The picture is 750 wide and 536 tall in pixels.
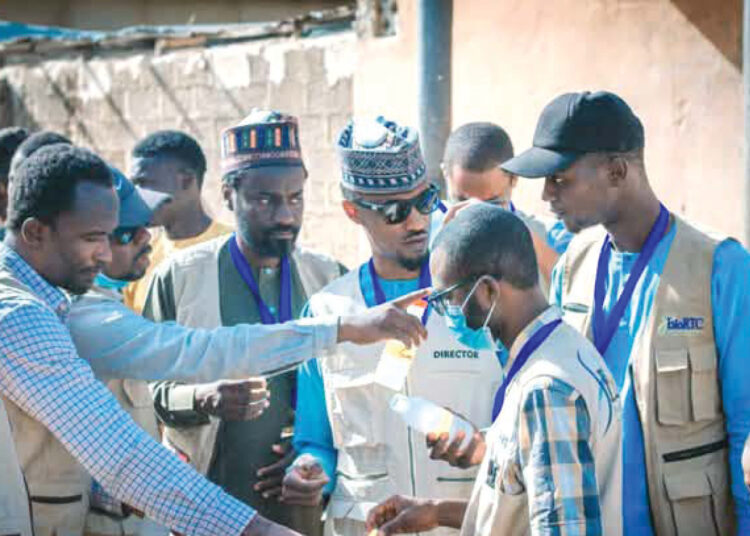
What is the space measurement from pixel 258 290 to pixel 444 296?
1794 millimetres

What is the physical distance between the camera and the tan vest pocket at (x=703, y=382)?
420 centimetres

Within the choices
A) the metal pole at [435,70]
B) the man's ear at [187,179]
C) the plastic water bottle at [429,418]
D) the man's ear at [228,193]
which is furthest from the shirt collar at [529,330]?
the metal pole at [435,70]

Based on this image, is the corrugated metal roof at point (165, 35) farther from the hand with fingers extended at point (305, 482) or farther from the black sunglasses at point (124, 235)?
the hand with fingers extended at point (305, 482)

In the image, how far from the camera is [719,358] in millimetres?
4219

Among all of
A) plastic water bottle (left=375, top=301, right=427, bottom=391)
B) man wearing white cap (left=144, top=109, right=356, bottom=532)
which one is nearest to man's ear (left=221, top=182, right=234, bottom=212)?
man wearing white cap (left=144, top=109, right=356, bottom=532)

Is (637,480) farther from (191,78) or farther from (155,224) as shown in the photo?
(191,78)

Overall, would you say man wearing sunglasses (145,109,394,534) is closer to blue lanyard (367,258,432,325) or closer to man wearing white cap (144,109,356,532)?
man wearing white cap (144,109,356,532)

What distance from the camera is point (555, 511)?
3.20 m

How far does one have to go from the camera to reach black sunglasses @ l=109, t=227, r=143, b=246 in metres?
5.17

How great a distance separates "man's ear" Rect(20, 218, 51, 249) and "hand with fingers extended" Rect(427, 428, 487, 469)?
1.35 metres

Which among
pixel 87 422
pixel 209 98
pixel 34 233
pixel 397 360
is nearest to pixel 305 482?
pixel 397 360

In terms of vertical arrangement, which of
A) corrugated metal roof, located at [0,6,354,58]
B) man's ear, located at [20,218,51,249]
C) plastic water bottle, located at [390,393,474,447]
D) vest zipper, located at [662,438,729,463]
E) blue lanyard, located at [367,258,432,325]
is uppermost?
corrugated metal roof, located at [0,6,354,58]

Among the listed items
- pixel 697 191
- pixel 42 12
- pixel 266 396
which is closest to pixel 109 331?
pixel 266 396

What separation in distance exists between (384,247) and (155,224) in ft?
6.31
